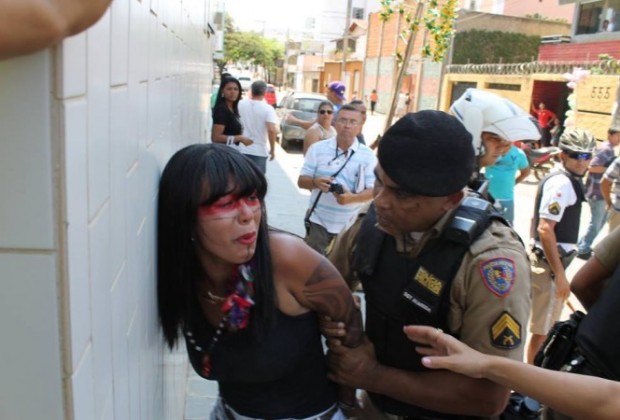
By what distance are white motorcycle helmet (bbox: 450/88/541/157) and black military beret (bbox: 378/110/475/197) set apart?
1211mm

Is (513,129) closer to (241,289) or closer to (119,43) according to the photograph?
(241,289)

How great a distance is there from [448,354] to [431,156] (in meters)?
0.53

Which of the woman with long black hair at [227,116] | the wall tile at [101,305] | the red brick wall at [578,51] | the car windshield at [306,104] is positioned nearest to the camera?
the wall tile at [101,305]

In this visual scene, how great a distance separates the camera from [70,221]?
2.21 ft

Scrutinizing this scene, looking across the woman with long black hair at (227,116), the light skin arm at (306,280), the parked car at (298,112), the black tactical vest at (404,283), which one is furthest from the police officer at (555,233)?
the parked car at (298,112)

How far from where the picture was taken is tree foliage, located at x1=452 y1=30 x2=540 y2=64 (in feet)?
98.9

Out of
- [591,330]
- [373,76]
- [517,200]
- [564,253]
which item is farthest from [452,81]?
[591,330]

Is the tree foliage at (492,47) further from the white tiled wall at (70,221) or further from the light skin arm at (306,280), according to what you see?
the white tiled wall at (70,221)

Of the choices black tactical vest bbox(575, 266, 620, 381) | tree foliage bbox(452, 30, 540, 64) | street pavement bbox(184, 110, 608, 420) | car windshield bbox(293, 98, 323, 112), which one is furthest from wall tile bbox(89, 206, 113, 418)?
tree foliage bbox(452, 30, 540, 64)

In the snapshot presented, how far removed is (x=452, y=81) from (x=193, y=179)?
2635 cm

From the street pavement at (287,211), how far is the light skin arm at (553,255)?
1.52 meters

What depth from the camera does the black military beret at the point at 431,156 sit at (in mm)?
1548

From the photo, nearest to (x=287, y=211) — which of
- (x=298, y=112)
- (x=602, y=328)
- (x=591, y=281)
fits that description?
(x=591, y=281)

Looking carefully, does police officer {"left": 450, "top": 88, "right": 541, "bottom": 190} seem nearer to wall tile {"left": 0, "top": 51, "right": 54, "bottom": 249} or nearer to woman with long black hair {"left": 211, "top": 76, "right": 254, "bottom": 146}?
wall tile {"left": 0, "top": 51, "right": 54, "bottom": 249}
